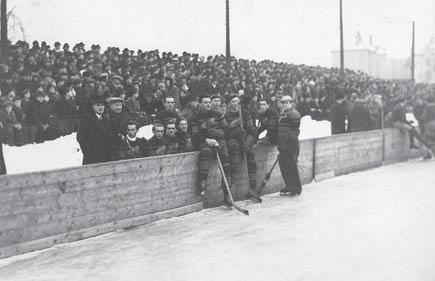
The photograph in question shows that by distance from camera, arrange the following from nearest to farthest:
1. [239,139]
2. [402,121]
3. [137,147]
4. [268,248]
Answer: [268,248], [137,147], [239,139], [402,121]

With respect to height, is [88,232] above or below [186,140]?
below

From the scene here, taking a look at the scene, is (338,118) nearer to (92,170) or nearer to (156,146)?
(156,146)

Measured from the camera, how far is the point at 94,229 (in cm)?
640

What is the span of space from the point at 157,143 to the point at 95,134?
106 cm

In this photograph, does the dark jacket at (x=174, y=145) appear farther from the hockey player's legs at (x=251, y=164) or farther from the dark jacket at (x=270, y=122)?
the dark jacket at (x=270, y=122)

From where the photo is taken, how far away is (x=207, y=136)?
791cm

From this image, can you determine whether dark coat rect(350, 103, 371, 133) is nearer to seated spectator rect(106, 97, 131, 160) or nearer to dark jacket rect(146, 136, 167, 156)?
dark jacket rect(146, 136, 167, 156)

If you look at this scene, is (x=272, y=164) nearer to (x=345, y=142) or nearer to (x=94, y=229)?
(x=345, y=142)

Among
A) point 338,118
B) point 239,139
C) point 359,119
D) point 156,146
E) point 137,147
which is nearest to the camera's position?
point 137,147

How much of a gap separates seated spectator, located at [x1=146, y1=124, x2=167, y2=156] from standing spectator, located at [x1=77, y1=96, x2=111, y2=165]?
75 cm

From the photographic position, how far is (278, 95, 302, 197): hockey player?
8.77 m

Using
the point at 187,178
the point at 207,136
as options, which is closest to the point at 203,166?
the point at 187,178

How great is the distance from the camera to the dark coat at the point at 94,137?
22.1 ft

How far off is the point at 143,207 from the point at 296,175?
3130 millimetres
